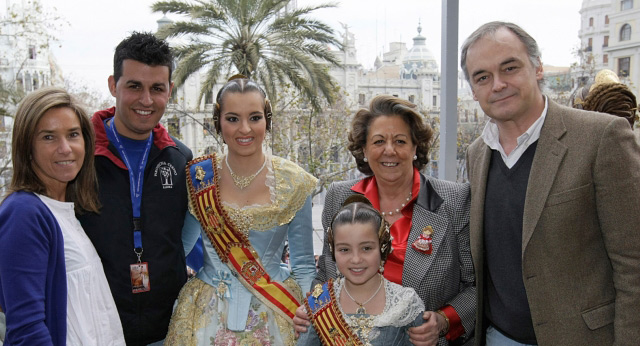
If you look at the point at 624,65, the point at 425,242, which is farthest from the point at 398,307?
the point at 624,65

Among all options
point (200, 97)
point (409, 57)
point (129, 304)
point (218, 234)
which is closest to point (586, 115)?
point (218, 234)

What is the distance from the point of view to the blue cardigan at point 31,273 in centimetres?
144

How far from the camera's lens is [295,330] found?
1893 mm

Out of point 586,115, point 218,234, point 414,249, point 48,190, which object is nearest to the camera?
point 586,115

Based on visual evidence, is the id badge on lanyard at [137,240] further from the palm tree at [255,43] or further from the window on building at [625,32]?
the window on building at [625,32]

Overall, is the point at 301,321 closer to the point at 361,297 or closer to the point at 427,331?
the point at 361,297

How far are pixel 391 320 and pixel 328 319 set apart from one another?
225mm

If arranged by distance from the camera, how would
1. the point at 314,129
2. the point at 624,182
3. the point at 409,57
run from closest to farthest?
the point at 624,182
the point at 409,57
the point at 314,129

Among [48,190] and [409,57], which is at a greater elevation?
[409,57]

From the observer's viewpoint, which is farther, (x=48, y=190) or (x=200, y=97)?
(x=200, y=97)

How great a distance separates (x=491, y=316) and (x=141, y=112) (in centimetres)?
150

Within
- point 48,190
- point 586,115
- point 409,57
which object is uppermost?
point 409,57

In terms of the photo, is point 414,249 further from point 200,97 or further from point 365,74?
point 365,74

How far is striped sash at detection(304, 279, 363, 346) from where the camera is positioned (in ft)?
5.69
